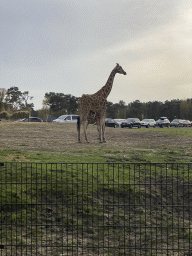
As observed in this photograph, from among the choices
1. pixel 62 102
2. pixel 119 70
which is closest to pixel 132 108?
pixel 62 102

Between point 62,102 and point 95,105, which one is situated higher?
point 62,102

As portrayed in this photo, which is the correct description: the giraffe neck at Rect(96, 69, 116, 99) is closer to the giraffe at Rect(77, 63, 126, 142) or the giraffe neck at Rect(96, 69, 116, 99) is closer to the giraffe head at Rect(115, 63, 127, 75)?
the giraffe at Rect(77, 63, 126, 142)

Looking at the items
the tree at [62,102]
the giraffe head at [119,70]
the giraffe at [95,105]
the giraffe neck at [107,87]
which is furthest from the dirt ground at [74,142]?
the tree at [62,102]

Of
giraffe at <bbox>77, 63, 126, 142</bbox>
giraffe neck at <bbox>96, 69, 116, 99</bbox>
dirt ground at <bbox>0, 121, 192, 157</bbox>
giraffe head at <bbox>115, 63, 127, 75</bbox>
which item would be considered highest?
giraffe head at <bbox>115, 63, 127, 75</bbox>

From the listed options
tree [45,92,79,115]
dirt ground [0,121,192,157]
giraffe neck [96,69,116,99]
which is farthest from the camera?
tree [45,92,79,115]

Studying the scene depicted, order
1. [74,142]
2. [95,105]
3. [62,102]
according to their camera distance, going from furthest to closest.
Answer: [62,102], [74,142], [95,105]

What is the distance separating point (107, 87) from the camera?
63.6ft

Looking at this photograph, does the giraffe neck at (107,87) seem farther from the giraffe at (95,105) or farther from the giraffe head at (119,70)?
the giraffe head at (119,70)

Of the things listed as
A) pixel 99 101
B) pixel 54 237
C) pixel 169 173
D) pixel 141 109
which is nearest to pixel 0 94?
pixel 99 101

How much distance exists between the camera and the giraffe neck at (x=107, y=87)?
19.2m

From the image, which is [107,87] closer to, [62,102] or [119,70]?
[119,70]

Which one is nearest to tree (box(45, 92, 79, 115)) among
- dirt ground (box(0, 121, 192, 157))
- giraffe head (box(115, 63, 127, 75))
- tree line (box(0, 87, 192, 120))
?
tree line (box(0, 87, 192, 120))

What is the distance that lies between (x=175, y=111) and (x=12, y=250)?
99.3 m

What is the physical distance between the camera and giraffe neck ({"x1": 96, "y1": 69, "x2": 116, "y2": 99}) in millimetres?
19188
